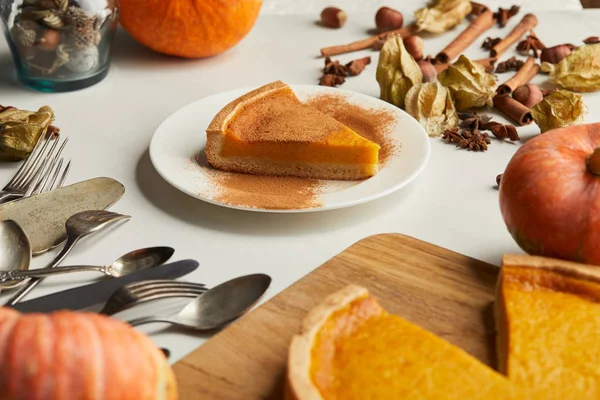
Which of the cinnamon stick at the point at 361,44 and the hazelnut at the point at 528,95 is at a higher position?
the cinnamon stick at the point at 361,44

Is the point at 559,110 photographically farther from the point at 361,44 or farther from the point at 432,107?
the point at 361,44

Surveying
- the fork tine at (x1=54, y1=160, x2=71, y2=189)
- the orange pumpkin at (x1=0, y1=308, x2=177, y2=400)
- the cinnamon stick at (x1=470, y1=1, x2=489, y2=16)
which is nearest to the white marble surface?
the fork tine at (x1=54, y1=160, x2=71, y2=189)

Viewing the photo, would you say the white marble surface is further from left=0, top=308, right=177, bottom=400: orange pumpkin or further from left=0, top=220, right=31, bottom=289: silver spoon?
left=0, top=308, right=177, bottom=400: orange pumpkin

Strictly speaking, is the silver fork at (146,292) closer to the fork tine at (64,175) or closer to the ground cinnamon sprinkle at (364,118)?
the fork tine at (64,175)

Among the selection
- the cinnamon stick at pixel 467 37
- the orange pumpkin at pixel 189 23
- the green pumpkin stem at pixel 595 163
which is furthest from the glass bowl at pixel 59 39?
the green pumpkin stem at pixel 595 163

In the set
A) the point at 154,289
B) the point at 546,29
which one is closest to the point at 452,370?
the point at 154,289

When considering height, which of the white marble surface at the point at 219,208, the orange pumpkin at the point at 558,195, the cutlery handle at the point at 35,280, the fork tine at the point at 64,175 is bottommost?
the white marble surface at the point at 219,208

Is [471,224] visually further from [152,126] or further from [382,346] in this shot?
[152,126]
